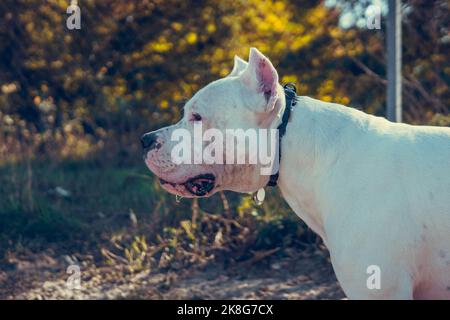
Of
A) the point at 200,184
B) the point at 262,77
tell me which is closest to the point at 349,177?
the point at 262,77

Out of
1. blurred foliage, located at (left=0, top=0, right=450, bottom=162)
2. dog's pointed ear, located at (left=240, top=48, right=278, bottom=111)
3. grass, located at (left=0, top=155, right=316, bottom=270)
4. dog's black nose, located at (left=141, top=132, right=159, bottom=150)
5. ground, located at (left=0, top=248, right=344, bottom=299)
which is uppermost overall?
blurred foliage, located at (left=0, top=0, right=450, bottom=162)

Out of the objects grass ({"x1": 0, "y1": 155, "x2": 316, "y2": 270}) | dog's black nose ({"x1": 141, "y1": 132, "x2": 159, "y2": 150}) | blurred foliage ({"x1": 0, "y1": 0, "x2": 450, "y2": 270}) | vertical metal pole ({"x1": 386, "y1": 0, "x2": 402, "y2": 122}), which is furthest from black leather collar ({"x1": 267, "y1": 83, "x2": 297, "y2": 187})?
blurred foliage ({"x1": 0, "y1": 0, "x2": 450, "y2": 270})

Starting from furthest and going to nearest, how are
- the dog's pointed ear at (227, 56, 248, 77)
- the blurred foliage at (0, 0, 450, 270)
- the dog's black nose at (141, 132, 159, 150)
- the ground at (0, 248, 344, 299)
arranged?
Result: the blurred foliage at (0, 0, 450, 270)
the ground at (0, 248, 344, 299)
the dog's pointed ear at (227, 56, 248, 77)
the dog's black nose at (141, 132, 159, 150)

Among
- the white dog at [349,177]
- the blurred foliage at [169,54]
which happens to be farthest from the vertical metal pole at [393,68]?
the white dog at [349,177]

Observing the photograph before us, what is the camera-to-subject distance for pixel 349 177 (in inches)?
144

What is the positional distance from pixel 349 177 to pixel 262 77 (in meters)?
0.71

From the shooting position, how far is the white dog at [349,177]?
3.49m

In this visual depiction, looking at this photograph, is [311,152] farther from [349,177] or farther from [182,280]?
[182,280]

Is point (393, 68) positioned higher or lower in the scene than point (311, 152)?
higher

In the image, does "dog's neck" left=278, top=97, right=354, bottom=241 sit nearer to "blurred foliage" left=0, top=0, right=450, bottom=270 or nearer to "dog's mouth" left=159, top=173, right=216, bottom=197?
"dog's mouth" left=159, top=173, right=216, bottom=197

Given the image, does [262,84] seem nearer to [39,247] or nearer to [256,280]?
[256,280]

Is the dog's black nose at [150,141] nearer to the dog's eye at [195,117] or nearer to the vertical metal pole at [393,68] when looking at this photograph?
the dog's eye at [195,117]

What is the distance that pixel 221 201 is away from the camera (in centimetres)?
703

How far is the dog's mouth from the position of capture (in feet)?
13.3
